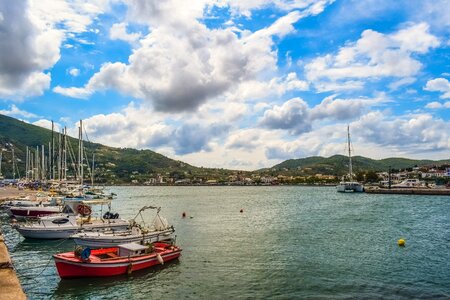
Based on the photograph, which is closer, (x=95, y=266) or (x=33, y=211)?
(x=95, y=266)

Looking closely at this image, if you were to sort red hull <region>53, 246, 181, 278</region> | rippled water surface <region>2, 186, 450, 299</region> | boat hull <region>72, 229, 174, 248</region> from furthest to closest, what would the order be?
Answer: boat hull <region>72, 229, 174, 248</region>, red hull <region>53, 246, 181, 278</region>, rippled water surface <region>2, 186, 450, 299</region>

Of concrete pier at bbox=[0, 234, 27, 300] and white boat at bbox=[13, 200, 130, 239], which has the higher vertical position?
concrete pier at bbox=[0, 234, 27, 300]

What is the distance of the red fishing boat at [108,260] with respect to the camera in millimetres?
30453

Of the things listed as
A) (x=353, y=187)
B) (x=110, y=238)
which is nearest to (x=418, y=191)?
(x=353, y=187)

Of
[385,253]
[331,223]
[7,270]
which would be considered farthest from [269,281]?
[331,223]

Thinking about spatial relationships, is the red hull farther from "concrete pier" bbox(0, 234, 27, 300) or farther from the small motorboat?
the small motorboat

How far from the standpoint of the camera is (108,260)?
31.4m

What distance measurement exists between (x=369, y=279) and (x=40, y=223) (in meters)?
39.9

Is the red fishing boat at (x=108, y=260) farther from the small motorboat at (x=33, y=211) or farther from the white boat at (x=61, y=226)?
the small motorboat at (x=33, y=211)

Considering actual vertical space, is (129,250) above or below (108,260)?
above

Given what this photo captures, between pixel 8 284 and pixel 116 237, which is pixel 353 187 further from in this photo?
pixel 8 284

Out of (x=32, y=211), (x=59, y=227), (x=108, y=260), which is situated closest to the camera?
(x=108, y=260)

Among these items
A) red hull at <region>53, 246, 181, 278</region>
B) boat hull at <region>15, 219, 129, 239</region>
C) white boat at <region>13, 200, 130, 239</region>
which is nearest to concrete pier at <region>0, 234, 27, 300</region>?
red hull at <region>53, 246, 181, 278</region>

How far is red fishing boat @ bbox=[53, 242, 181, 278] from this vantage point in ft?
99.9
